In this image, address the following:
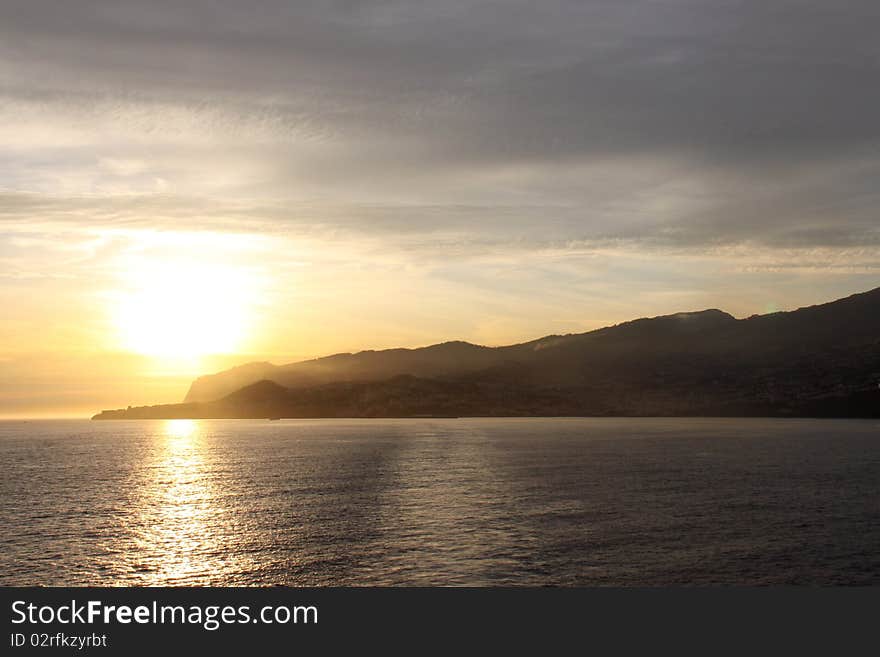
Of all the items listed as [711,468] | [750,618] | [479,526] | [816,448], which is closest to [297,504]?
[479,526]

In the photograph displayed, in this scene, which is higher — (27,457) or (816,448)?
(27,457)

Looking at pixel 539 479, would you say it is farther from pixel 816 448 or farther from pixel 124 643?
pixel 816 448

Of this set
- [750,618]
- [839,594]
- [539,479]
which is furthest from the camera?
[539,479]

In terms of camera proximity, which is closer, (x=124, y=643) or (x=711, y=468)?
(x=124, y=643)

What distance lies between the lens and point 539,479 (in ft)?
392

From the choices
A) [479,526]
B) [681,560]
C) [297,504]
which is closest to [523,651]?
[681,560]

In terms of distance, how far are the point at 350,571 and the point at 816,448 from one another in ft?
563

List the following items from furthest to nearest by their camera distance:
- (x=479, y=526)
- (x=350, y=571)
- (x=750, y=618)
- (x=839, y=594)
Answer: (x=479, y=526) < (x=350, y=571) < (x=839, y=594) < (x=750, y=618)

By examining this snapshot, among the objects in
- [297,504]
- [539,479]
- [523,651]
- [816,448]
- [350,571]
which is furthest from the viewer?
[816,448]

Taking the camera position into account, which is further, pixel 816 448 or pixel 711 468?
pixel 816 448

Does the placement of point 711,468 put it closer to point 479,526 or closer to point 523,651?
point 479,526

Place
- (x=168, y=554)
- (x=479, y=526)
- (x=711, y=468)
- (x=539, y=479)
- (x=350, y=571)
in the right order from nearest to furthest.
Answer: (x=350, y=571)
(x=168, y=554)
(x=479, y=526)
(x=539, y=479)
(x=711, y=468)

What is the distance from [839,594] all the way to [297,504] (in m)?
63.4

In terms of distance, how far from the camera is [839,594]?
164ft
